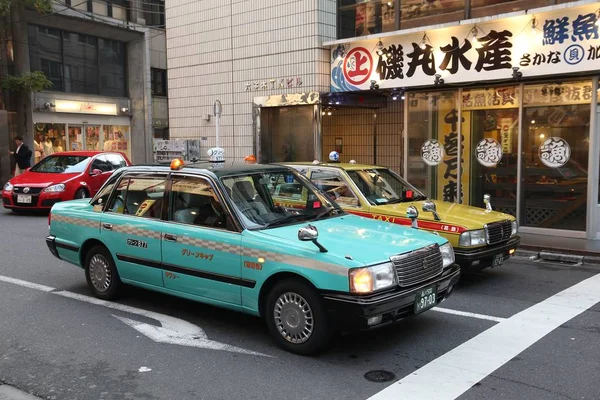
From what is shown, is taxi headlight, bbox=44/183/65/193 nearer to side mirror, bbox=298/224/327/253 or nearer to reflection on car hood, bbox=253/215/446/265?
reflection on car hood, bbox=253/215/446/265

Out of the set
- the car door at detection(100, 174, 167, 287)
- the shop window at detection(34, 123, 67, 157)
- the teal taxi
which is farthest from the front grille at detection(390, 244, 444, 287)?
the shop window at detection(34, 123, 67, 157)

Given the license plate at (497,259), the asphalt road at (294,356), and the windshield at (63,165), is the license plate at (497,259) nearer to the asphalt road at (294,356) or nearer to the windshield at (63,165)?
the asphalt road at (294,356)

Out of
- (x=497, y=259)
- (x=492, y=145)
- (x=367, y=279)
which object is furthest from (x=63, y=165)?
(x=367, y=279)

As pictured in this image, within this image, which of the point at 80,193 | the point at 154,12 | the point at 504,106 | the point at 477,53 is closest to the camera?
the point at 477,53

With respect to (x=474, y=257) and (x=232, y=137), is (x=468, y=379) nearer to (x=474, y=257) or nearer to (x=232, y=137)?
(x=474, y=257)

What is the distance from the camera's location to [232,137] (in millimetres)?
15773

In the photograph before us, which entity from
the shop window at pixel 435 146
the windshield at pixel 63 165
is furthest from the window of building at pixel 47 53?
the shop window at pixel 435 146

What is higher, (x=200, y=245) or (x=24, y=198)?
(x=200, y=245)

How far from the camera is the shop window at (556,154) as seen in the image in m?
10.6

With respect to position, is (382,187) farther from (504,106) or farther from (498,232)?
(504,106)

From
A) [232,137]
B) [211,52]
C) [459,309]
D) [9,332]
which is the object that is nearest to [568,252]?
[459,309]

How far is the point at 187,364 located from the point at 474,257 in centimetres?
383

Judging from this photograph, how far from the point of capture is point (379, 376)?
4.46 metres

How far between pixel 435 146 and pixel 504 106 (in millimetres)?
1800
